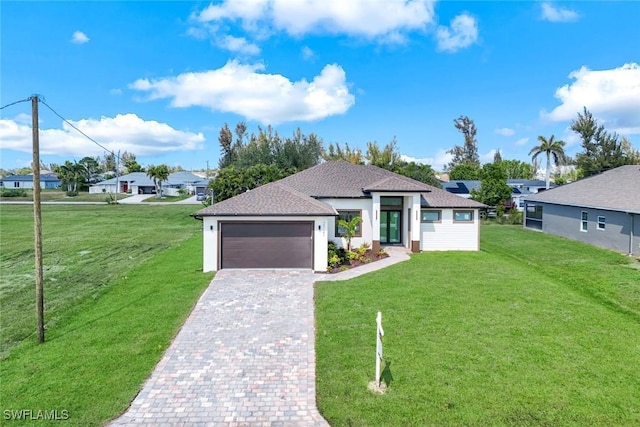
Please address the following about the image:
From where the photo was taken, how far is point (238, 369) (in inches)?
300

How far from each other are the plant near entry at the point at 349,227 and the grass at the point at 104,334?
21.9 feet

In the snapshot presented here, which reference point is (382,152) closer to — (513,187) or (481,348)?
(513,187)

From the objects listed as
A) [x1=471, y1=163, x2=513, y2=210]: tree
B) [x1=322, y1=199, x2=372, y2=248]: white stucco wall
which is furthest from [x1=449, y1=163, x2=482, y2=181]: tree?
[x1=322, y1=199, x2=372, y2=248]: white stucco wall

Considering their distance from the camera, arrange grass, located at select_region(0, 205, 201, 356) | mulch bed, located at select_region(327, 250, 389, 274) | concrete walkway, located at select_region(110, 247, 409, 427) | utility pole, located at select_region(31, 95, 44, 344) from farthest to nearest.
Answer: mulch bed, located at select_region(327, 250, 389, 274) → grass, located at select_region(0, 205, 201, 356) → utility pole, located at select_region(31, 95, 44, 344) → concrete walkway, located at select_region(110, 247, 409, 427)

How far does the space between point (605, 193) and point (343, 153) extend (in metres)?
32.3

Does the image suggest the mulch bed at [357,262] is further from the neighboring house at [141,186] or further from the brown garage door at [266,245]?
the neighboring house at [141,186]

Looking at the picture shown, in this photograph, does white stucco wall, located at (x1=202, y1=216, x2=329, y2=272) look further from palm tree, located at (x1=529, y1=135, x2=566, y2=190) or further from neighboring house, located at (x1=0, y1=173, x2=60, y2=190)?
neighboring house, located at (x1=0, y1=173, x2=60, y2=190)

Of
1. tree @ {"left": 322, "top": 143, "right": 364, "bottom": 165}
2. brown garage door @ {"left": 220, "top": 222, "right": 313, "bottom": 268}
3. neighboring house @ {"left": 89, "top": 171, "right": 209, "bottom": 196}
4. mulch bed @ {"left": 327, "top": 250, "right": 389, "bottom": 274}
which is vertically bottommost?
mulch bed @ {"left": 327, "top": 250, "right": 389, "bottom": 274}

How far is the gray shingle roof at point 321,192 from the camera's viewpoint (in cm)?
1544

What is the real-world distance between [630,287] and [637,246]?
8.07 meters

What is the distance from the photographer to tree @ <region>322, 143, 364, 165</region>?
50.7 metres

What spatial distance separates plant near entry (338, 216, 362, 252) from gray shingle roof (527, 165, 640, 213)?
569 inches

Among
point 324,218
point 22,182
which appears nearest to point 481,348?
point 324,218

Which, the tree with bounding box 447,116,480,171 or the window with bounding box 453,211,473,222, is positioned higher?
the tree with bounding box 447,116,480,171
